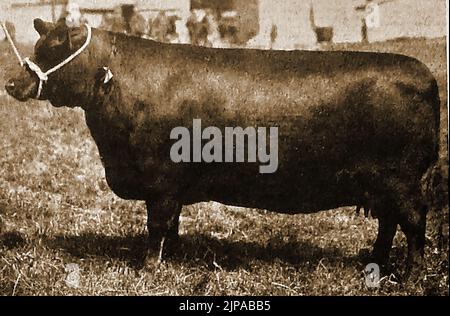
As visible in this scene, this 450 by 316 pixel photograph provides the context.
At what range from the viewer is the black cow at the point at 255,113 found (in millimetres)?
4043

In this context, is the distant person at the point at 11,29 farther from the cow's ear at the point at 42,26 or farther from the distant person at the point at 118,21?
the distant person at the point at 118,21

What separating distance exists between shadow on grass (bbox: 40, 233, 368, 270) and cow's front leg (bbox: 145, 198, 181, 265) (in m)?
0.06

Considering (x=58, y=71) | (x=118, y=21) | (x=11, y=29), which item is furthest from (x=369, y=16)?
(x=11, y=29)

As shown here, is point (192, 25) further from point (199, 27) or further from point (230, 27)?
point (230, 27)

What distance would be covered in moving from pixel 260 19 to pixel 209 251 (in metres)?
1.38

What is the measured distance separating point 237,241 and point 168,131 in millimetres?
843

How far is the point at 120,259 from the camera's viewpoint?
431cm

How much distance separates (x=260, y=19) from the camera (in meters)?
4.43

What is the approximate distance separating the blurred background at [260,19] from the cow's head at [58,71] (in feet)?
1.26

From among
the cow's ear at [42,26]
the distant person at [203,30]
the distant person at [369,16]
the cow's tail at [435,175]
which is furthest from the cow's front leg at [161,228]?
the distant person at [369,16]

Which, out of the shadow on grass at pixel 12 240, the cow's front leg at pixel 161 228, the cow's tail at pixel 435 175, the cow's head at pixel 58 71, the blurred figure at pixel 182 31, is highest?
the blurred figure at pixel 182 31

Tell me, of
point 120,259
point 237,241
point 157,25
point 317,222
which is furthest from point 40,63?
point 317,222

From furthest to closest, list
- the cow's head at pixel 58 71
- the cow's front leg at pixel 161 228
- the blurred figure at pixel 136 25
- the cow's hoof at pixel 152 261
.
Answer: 1. the blurred figure at pixel 136 25
2. the cow's hoof at pixel 152 261
3. the cow's front leg at pixel 161 228
4. the cow's head at pixel 58 71

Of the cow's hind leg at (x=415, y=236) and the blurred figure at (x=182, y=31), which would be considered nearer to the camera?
the cow's hind leg at (x=415, y=236)
